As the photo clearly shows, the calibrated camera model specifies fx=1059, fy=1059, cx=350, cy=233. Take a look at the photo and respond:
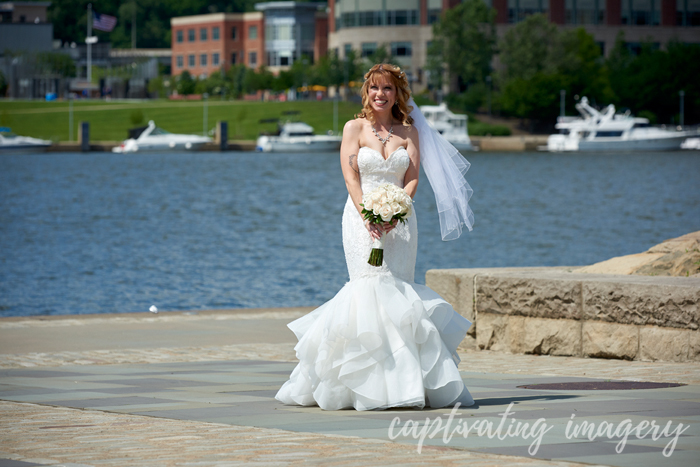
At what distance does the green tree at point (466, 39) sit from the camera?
11088 cm

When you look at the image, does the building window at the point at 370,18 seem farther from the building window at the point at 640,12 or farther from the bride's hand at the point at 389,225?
the bride's hand at the point at 389,225

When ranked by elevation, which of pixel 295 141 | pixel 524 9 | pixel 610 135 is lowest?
pixel 295 141

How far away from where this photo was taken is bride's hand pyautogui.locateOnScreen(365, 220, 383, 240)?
7.51 m

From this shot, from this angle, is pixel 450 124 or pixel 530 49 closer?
pixel 450 124

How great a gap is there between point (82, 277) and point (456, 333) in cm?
2293

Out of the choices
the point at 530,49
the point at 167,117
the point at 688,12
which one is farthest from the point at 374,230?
the point at 688,12

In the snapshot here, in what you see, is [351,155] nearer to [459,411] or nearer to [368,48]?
[459,411]

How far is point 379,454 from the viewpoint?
18.8 feet

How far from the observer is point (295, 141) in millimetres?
111562

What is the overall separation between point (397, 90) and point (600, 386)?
2.82 metres

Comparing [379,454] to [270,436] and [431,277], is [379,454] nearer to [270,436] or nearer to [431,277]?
[270,436]

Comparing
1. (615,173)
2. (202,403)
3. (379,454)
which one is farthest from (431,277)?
(615,173)

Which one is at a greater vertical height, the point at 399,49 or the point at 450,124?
the point at 399,49

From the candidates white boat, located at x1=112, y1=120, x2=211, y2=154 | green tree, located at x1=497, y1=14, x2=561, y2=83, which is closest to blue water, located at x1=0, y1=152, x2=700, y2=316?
green tree, located at x1=497, y1=14, x2=561, y2=83
